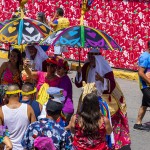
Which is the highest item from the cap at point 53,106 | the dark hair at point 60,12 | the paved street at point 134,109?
the dark hair at point 60,12

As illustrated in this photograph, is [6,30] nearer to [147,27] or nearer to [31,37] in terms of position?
[31,37]

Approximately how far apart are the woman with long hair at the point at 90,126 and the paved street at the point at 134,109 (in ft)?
10.6

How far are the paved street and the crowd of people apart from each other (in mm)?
321

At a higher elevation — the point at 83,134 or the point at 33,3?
the point at 33,3

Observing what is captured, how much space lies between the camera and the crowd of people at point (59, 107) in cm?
→ 650

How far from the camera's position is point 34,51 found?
10.4m

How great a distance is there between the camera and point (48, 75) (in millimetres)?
9266

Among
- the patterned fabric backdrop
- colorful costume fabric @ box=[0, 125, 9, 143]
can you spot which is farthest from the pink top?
the patterned fabric backdrop

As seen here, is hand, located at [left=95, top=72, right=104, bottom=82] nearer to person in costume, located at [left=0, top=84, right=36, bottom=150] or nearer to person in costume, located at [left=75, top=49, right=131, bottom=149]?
person in costume, located at [left=75, top=49, right=131, bottom=149]

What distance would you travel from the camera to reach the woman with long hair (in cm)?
699

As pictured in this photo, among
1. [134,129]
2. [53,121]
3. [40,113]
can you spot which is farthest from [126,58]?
[53,121]

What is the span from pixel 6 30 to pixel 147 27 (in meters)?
6.70

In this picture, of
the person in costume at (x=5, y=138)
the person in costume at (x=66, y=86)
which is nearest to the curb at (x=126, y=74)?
the person in costume at (x=66, y=86)

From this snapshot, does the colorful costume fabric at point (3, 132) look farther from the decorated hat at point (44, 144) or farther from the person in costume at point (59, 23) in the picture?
the person in costume at point (59, 23)
